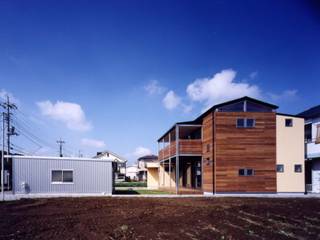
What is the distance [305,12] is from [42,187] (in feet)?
64.3

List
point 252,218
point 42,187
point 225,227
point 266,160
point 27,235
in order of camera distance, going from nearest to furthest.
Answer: point 27,235 → point 225,227 → point 252,218 → point 42,187 → point 266,160

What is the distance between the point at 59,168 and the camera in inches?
831

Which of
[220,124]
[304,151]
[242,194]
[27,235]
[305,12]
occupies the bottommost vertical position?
[242,194]

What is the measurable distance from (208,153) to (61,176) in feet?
34.9

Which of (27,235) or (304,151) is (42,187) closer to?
(27,235)

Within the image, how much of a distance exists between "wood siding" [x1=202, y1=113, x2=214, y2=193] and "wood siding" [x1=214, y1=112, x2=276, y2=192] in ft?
2.05

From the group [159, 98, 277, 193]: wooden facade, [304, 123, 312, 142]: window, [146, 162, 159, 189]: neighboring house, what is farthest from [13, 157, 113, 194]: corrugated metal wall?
[146, 162, 159, 189]: neighboring house

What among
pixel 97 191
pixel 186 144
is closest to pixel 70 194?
pixel 97 191

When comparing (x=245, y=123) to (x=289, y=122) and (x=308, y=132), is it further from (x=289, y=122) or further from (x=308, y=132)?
(x=308, y=132)

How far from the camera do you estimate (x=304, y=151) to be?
2372 centimetres

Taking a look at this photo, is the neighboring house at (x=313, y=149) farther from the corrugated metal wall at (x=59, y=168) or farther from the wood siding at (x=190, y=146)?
the corrugated metal wall at (x=59, y=168)

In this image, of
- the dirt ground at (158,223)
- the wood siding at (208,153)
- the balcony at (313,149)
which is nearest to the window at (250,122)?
the wood siding at (208,153)

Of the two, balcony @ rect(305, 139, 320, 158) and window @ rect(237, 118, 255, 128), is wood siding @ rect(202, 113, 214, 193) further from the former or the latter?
balcony @ rect(305, 139, 320, 158)

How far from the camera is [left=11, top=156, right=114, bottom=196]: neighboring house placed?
20547 millimetres
